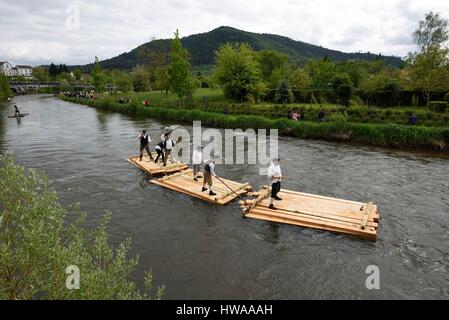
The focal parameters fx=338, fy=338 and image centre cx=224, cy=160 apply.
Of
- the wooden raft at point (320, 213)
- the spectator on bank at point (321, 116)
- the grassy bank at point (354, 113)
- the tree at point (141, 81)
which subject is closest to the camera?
the wooden raft at point (320, 213)

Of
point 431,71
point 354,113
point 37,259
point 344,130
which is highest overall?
point 431,71

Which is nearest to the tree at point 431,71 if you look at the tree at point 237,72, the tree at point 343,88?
the tree at point 343,88

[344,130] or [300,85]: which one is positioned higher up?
[300,85]

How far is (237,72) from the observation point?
4691 cm

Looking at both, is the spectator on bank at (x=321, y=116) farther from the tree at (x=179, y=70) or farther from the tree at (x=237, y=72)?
the tree at (x=179, y=70)

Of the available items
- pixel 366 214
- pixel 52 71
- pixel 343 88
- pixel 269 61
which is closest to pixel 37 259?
pixel 366 214

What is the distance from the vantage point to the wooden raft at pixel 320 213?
12.3m

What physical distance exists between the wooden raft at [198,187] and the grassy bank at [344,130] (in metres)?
14.9

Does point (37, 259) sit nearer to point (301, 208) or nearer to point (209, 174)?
point (209, 174)

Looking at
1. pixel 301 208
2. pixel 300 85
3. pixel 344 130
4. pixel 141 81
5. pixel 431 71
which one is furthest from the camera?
pixel 141 81

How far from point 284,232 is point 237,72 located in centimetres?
3731

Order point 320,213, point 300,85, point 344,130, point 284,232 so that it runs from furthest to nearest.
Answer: point 300,85 < point 344,130 < point 320,213 < point 284,232

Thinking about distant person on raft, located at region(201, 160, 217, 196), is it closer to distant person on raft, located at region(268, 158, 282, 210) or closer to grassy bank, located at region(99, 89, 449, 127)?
distant person on raft, located at region(268, 158, 282, 210)
